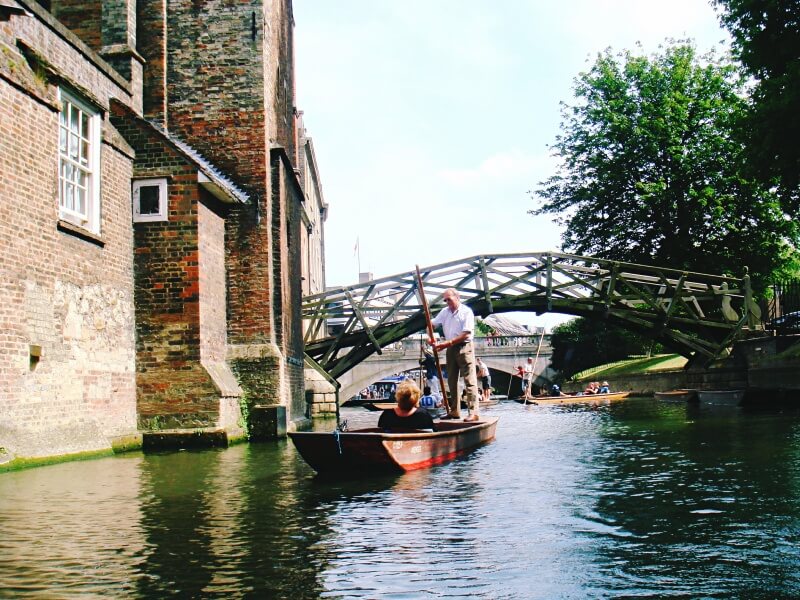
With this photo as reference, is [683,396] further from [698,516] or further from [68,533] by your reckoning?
[68,533]

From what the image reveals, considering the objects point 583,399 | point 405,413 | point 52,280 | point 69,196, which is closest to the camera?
point 405,413

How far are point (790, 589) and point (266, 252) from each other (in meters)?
11.6

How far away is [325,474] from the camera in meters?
8.56

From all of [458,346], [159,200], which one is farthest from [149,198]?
[458,346]

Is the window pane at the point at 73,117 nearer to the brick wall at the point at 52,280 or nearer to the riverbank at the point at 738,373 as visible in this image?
the brick wall at the point at 52,280

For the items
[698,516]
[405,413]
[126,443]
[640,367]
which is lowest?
[698,516]

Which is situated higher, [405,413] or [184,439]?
[405,413]

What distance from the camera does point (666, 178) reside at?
28.6m

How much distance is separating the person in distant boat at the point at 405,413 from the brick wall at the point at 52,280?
3.89 m

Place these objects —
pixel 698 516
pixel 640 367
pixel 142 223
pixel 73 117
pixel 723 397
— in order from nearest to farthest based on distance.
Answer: pixel 698 516
pixel 73 117
pixel 142 223
pixel 723 397
pixel 640 367

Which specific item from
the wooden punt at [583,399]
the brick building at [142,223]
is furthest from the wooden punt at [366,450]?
the wooden punt at [583,399]

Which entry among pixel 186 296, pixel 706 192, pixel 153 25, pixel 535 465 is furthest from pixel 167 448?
pixel 706 192

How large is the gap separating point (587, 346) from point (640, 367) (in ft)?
32.5

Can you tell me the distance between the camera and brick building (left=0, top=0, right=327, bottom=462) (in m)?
9.62
